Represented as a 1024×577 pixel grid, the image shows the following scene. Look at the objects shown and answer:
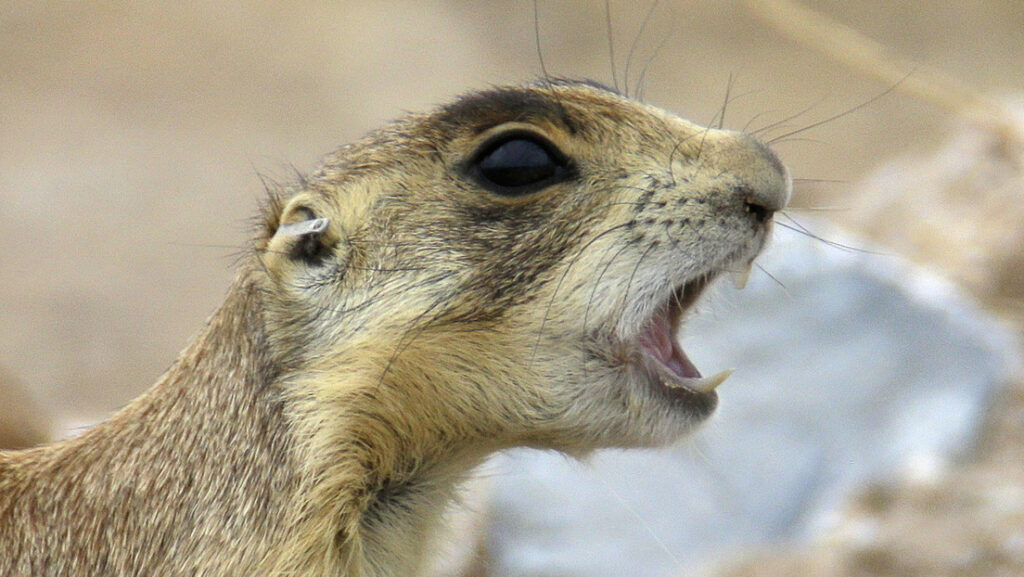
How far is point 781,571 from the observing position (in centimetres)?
483

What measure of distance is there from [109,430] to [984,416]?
3.64m

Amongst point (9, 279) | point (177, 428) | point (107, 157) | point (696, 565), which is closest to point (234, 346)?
point (177, 428)

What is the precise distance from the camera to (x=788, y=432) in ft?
18.2

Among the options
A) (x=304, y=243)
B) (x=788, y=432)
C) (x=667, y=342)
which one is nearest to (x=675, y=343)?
(x=667, y=342)

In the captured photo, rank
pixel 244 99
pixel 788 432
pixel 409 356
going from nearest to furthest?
pixel 409 356 → pixel 788 432 → pixel 244 99

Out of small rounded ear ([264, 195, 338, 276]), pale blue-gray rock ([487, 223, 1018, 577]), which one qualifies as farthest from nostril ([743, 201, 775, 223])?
pale blue-gray rock ([487, 223, 1018, 577])

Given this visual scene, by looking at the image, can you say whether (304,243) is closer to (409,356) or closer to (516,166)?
(409,356)

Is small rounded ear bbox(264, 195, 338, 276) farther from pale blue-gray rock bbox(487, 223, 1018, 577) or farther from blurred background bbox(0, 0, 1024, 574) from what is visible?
blurred background bbox(0, 0, 1024, 574)

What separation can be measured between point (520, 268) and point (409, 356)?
1.05 ft

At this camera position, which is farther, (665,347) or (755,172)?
(665,347)

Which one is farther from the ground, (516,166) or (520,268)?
(516,166)

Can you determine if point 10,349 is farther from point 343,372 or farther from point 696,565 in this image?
point 343,372

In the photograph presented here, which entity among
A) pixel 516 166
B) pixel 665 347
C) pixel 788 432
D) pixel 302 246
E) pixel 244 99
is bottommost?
pixel 302 246

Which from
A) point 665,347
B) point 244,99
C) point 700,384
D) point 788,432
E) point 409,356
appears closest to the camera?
point 409,356
